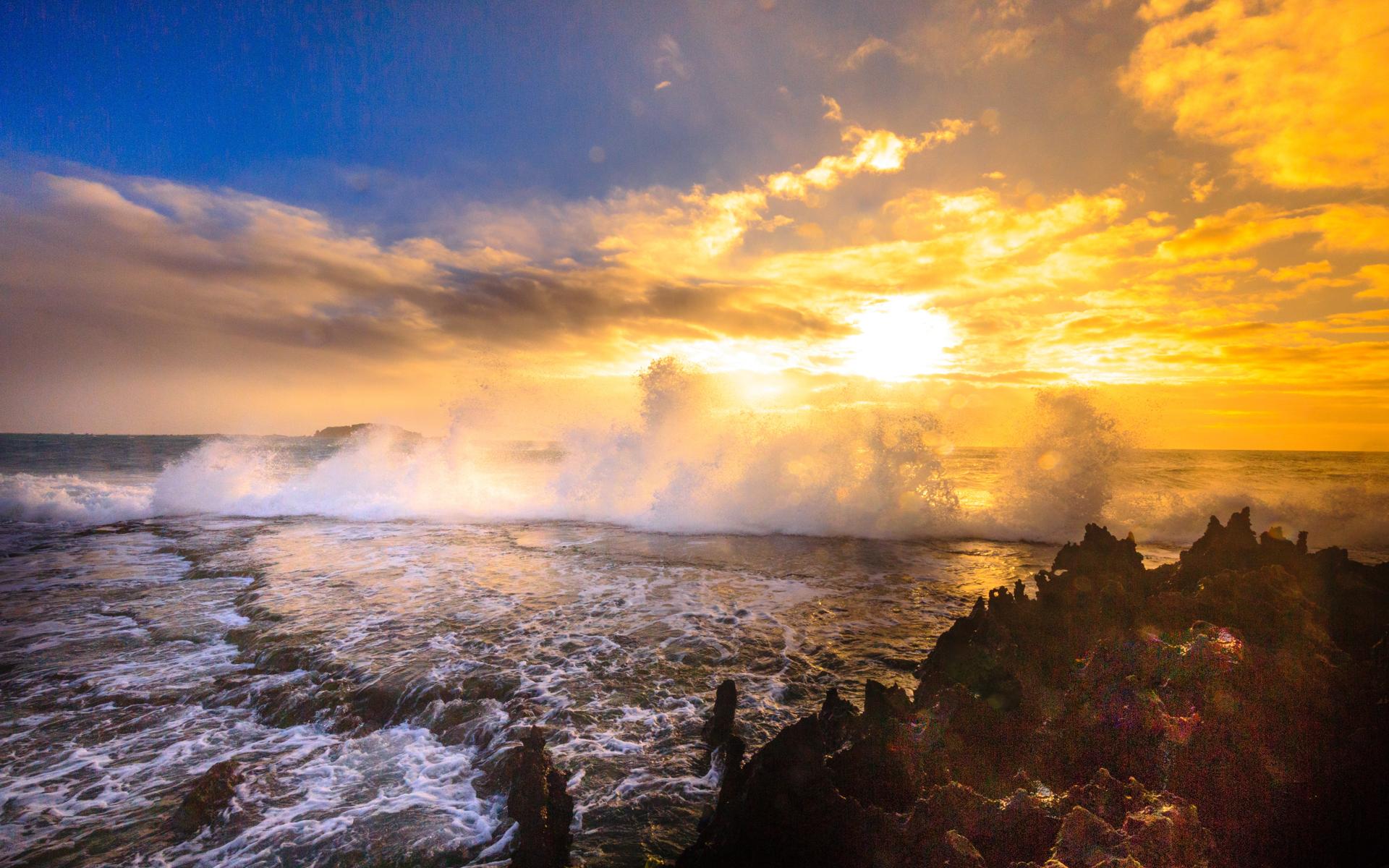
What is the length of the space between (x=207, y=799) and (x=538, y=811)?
3.74 m

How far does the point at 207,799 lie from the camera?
5.49 meters

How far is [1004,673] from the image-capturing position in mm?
6043

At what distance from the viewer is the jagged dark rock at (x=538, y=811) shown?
4512 millimetres

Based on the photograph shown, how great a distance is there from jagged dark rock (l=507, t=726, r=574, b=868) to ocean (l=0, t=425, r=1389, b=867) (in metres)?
0.36

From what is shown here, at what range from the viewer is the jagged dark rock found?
4.51m

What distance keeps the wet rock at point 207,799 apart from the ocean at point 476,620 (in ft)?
0.52

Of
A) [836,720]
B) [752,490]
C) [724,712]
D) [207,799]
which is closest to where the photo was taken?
[207,799]

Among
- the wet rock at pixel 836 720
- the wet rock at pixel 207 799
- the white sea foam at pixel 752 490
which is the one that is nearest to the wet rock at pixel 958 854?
the wet rock at pixel 836 720

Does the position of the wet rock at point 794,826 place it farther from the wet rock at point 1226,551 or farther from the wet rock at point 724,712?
the wet rock at point 1226,551

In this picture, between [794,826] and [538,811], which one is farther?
[538,811]

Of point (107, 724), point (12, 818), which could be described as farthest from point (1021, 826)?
point (107, 724)

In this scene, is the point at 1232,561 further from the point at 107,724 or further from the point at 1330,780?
the point at 107,724

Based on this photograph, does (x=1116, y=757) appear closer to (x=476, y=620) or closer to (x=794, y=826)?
(x=794, y=826)

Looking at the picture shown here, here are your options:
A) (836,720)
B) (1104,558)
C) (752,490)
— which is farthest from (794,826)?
(752,490)
